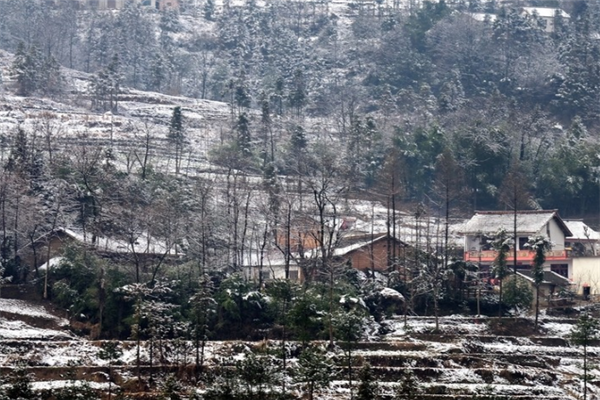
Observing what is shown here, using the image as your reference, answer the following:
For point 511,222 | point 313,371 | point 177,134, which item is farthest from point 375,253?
point 177,134

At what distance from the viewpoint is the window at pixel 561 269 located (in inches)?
3059

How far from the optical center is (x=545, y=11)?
452 feet

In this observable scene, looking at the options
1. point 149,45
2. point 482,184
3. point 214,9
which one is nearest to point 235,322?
point 482,184

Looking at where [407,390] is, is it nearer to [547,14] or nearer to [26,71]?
[26,71]

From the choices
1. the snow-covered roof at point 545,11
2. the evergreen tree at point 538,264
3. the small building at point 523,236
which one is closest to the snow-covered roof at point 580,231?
the small building at point 523,236

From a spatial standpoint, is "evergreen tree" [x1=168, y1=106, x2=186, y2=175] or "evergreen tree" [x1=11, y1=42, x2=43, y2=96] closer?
"evergreen tree" [x1=168, y1=106, x2=186, y2=175]

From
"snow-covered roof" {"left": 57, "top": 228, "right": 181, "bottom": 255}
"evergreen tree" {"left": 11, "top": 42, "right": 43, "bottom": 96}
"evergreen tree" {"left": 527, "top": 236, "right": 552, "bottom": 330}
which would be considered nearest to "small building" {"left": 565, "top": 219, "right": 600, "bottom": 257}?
"evergreen tree" {"left": 527, "top": 236, "right": 552, "bottom": 330}

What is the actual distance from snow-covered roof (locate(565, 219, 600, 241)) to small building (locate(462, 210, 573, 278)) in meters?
2.31

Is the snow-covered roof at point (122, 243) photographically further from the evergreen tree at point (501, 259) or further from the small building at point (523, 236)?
the small building at point (523, 236)

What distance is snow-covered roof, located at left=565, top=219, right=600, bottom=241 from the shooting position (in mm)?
82062

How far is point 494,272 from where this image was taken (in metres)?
68.5

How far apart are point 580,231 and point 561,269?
628 centimetres

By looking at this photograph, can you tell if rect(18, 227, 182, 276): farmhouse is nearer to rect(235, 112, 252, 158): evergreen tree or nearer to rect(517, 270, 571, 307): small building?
rect(517, 270, 571, 307): small building

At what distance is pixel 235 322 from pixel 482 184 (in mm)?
32709
